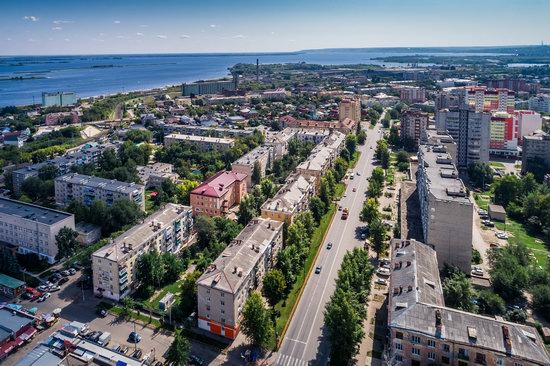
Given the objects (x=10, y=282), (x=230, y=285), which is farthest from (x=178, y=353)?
(x=10, y=282)

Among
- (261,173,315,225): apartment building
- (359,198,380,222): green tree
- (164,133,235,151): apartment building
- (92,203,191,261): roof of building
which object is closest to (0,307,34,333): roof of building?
(92,203,191,261): roof of building

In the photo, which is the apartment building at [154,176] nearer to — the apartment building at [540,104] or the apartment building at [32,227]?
the apartment building at [32,227]

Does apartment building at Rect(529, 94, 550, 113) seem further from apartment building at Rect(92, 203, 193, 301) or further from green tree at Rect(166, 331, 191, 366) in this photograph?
green tree at Rect(166, 331, 191, 366)

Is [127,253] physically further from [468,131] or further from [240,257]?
[468,131]

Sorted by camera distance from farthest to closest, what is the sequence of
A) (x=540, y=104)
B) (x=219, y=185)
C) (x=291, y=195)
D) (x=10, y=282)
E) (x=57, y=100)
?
(x=57, y=100) < (x=540, y=104) < (x=219, y=185) < (x=291, y=195) < (x=10, y=282)

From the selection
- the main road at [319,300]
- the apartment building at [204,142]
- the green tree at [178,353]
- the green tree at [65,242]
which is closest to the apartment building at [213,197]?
the main road at [319,300]

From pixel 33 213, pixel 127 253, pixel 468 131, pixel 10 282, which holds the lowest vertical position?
pixel 10 282
